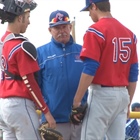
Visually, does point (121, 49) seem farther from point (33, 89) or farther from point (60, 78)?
point (33, 89)

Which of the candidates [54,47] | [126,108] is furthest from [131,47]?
[54,47]

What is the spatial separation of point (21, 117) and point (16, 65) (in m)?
0.53

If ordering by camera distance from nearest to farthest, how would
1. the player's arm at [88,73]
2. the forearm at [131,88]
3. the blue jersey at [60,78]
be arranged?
1. the player's arm at [88,73]
2. the forearm at [131,88]
3. the blue jersey at [60,78]

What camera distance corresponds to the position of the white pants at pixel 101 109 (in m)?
4.37

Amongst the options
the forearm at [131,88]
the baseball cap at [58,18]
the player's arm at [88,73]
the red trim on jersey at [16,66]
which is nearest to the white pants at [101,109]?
the player's arm at [88,73]

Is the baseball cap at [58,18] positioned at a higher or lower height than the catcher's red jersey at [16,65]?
higher

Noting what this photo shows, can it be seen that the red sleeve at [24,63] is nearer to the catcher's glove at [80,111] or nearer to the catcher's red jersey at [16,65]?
the catcher's red jersey at [16,65]

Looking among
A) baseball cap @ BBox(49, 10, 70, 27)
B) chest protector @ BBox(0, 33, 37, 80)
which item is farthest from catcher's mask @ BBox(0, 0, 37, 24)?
baseball cap @ BBox(49, 10, 70, 27)

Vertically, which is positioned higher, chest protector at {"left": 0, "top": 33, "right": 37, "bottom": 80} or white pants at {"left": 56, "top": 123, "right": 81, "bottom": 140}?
chest protector at {"left": 0, "top": 33, "right": 37, "bottom": 80}

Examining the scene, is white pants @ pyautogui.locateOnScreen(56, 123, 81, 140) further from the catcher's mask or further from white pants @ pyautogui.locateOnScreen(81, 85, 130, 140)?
the catcher's mask

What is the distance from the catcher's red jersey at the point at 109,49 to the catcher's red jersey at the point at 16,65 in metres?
0.55

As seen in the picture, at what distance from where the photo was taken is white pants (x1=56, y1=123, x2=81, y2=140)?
16.5 feet

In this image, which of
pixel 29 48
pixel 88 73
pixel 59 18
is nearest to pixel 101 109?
pixel 88 73

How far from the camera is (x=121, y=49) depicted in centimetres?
443
